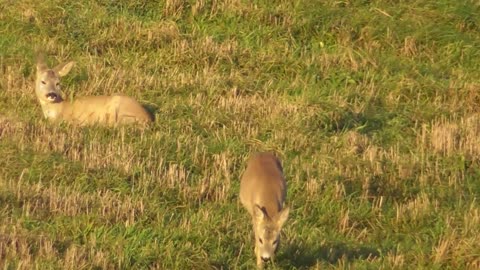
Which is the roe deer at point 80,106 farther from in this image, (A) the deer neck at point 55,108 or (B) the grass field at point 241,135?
(B) the grass field at point 241,135

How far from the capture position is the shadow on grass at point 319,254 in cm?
827

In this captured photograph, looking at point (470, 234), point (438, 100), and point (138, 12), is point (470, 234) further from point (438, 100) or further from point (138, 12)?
point (138, 12)

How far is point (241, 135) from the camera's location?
11602mm

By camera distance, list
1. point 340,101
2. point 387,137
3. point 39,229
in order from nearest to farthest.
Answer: point 39,229, point 387,137, point 340,101

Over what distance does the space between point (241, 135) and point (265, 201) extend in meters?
3.34

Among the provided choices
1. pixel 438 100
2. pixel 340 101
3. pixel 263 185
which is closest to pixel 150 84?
pixel 340 101

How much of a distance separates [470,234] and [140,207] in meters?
2.42

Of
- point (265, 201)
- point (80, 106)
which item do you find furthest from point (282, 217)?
point (80, 106)

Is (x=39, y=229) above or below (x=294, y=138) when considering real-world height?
above

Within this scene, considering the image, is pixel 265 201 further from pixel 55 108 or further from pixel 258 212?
pixel 55 108

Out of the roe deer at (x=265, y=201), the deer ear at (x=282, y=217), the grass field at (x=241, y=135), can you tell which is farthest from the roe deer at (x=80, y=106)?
the deer ear at (x=282, y=217)

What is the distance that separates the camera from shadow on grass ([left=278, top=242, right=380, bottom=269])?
827cm

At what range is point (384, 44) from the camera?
1533cm

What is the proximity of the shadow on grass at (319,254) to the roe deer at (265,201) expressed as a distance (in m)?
0.26
